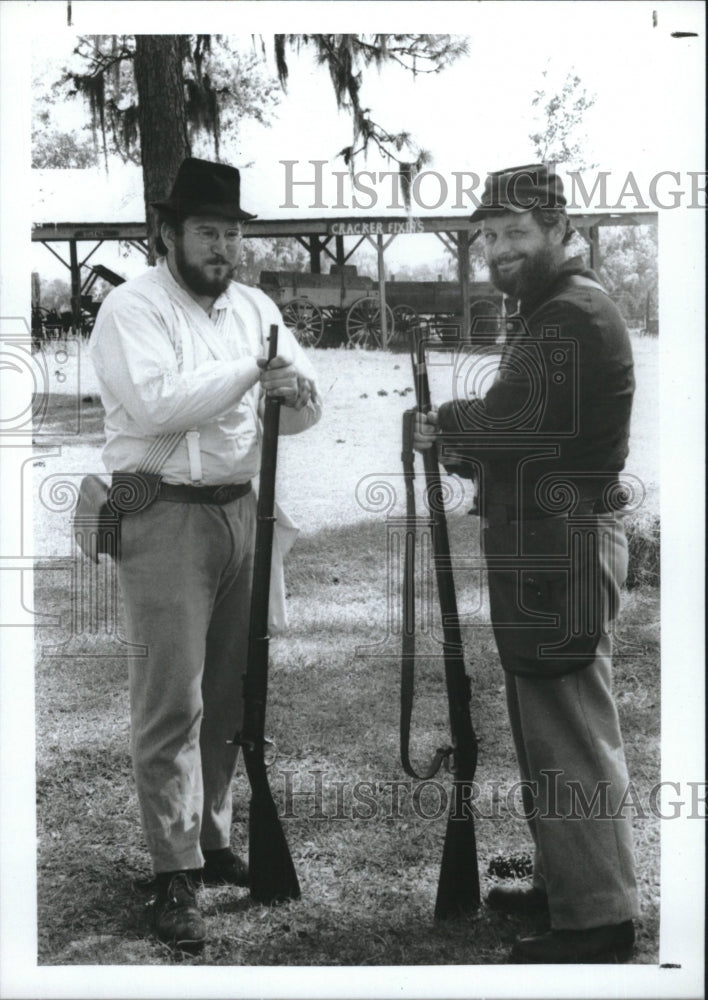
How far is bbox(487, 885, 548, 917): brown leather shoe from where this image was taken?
3.71m

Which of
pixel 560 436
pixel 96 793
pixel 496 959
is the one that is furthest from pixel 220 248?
pixel 496 959

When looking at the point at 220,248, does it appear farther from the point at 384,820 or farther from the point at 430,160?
the point at 384,820

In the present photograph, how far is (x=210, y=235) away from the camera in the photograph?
370 centimetres

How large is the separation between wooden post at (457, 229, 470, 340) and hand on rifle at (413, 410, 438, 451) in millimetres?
279

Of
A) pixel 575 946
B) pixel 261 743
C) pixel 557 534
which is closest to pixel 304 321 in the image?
pixel 557 534

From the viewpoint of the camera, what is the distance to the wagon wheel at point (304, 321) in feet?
12.4

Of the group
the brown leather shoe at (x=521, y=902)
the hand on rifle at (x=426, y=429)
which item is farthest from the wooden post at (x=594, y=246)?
the brown leather shoe at (x=521, y=902)

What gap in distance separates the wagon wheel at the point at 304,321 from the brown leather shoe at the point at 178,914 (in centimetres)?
175

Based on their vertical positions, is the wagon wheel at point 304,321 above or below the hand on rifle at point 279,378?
above

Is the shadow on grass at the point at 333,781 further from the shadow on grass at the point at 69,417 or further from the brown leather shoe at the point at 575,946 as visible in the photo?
the shadow on grass at the point at 69,417

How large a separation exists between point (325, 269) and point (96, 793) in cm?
186

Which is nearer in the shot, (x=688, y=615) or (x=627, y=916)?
(x=627, y=916)

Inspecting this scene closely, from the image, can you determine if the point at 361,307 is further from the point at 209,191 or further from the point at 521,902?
the point at 521,902

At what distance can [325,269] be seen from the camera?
375 cm
